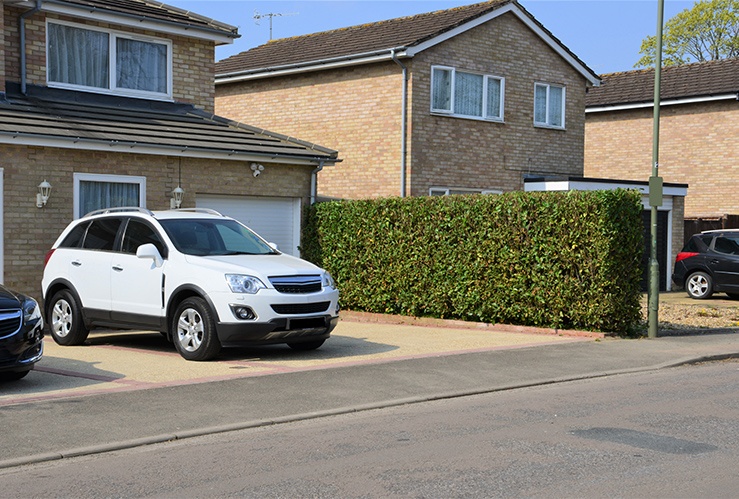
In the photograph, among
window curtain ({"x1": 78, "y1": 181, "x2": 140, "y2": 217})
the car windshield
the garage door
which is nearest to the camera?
the car windshield

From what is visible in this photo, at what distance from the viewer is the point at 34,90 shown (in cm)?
1806

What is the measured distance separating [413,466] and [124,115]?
12.9 meters

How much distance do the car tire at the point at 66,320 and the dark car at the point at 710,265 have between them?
51.1 feet

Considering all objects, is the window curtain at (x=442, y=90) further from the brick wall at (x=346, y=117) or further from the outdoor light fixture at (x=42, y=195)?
the outdoor light fixture at (x=42, y=195)

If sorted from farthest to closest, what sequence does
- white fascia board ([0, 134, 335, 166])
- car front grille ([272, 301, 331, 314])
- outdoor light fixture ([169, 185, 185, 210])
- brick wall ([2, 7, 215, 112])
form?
brick wall ([2, 7, 215, 112]), outdoor light fixture ([169, 185, 185, 210]), white fascia board ([0, 134, 335, 166]), car front grille ([272, 301, 331, 314])

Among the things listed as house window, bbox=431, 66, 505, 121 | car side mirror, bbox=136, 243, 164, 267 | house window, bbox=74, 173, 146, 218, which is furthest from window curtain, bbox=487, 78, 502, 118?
car side mirror, bbox=136, 243, 164, 267

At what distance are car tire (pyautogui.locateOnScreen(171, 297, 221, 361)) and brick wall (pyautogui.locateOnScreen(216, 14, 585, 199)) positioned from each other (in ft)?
38.6

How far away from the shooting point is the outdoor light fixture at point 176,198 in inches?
692

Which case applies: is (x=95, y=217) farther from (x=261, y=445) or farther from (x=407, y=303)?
(x=261, y=445)

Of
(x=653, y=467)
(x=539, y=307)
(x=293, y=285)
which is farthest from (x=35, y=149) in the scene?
(x=653, y=467)

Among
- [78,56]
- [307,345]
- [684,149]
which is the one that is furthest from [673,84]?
[307,345]

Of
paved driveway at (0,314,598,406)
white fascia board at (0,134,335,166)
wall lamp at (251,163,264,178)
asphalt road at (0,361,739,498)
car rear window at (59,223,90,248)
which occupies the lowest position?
paved driveway at (0,314,598,406)

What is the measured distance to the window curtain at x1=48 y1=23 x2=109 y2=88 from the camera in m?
18.6

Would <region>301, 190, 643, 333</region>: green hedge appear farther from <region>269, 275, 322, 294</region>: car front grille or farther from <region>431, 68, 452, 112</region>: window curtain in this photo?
<region>431, 68, 452, 112</region>: window curtain
